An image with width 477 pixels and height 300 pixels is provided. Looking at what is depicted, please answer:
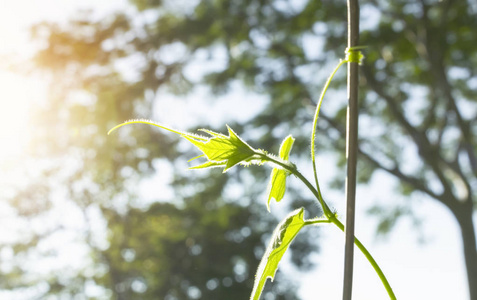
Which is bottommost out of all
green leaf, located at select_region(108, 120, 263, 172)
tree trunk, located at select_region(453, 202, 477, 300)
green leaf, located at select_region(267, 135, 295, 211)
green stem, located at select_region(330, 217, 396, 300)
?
tree trunk, located at select_region(453, 202, 477, 300)

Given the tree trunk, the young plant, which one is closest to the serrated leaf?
the young plant

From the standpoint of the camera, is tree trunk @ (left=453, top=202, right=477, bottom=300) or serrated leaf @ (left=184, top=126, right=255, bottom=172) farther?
tree trunk @ (left=453, top=202, right=477, bottom=300)

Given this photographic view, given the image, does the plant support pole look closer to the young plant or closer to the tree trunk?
the young plant

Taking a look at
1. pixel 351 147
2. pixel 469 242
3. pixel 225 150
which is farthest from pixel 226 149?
pixel 469 242

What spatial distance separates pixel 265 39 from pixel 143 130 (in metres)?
3.88

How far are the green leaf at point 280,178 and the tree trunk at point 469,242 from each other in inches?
233

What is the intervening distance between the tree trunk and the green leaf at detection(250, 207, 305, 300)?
5930 millimetres

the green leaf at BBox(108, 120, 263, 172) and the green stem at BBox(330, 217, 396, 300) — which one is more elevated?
the green leaf at BBox(108, 120, 263, 172)

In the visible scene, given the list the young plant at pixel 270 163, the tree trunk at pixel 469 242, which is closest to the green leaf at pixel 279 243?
the young plant at pixel 270 163

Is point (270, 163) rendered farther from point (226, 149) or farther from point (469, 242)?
point (469, 242)

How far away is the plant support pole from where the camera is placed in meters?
0.44

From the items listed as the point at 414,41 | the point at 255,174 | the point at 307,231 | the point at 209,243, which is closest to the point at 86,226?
the point at 209,243

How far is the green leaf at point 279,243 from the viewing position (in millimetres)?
478

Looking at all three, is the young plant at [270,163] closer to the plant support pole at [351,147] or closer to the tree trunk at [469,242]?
the plant support pole at [351,147]
